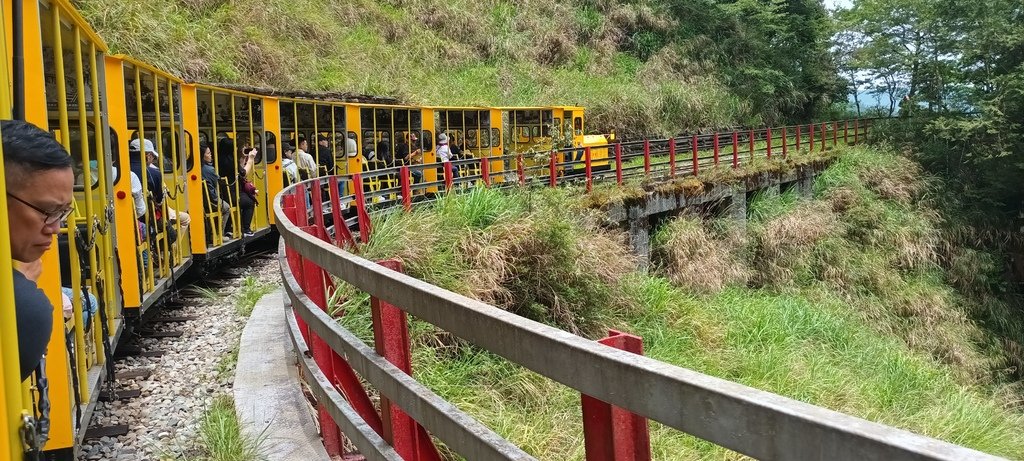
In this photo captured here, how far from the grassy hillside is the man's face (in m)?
18.6

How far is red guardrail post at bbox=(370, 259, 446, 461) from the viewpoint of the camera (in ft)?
8.91

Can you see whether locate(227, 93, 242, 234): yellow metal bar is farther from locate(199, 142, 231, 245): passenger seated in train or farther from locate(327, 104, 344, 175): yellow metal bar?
locate(327, 104, 344, 175): yellow metal bar

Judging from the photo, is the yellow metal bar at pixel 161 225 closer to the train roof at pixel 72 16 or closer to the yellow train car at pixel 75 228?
the yellow train car at pixel 75 228

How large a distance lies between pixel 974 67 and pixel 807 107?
47.4ft

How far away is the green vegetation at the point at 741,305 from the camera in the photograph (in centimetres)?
662

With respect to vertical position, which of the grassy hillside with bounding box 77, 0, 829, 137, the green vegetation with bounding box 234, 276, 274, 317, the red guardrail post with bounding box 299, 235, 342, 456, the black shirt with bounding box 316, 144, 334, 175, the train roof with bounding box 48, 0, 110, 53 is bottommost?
the green vegetation with bounding box 234, 276, 274, 317

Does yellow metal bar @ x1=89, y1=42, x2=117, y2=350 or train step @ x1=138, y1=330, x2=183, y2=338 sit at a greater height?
yellow metal bar @ x1=89, y1=42, x2=117, y2=350

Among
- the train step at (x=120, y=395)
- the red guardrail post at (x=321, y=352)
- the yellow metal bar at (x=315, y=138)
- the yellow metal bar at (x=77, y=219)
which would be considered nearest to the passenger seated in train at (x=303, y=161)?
the yellow metal bar at (x=315, y=138)

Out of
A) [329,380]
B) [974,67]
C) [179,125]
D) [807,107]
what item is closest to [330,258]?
[329,380]

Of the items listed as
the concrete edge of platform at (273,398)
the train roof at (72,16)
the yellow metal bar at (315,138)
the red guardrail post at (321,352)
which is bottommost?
the concrete edge of platform at (273,398)

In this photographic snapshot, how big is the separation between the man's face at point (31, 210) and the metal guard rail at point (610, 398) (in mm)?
968

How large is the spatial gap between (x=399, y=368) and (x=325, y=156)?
512 inches

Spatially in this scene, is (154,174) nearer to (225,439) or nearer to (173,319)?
(173,319)

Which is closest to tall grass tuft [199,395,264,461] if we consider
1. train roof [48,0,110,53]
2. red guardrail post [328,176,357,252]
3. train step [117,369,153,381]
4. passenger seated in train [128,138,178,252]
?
train step [117,369,153,381]
